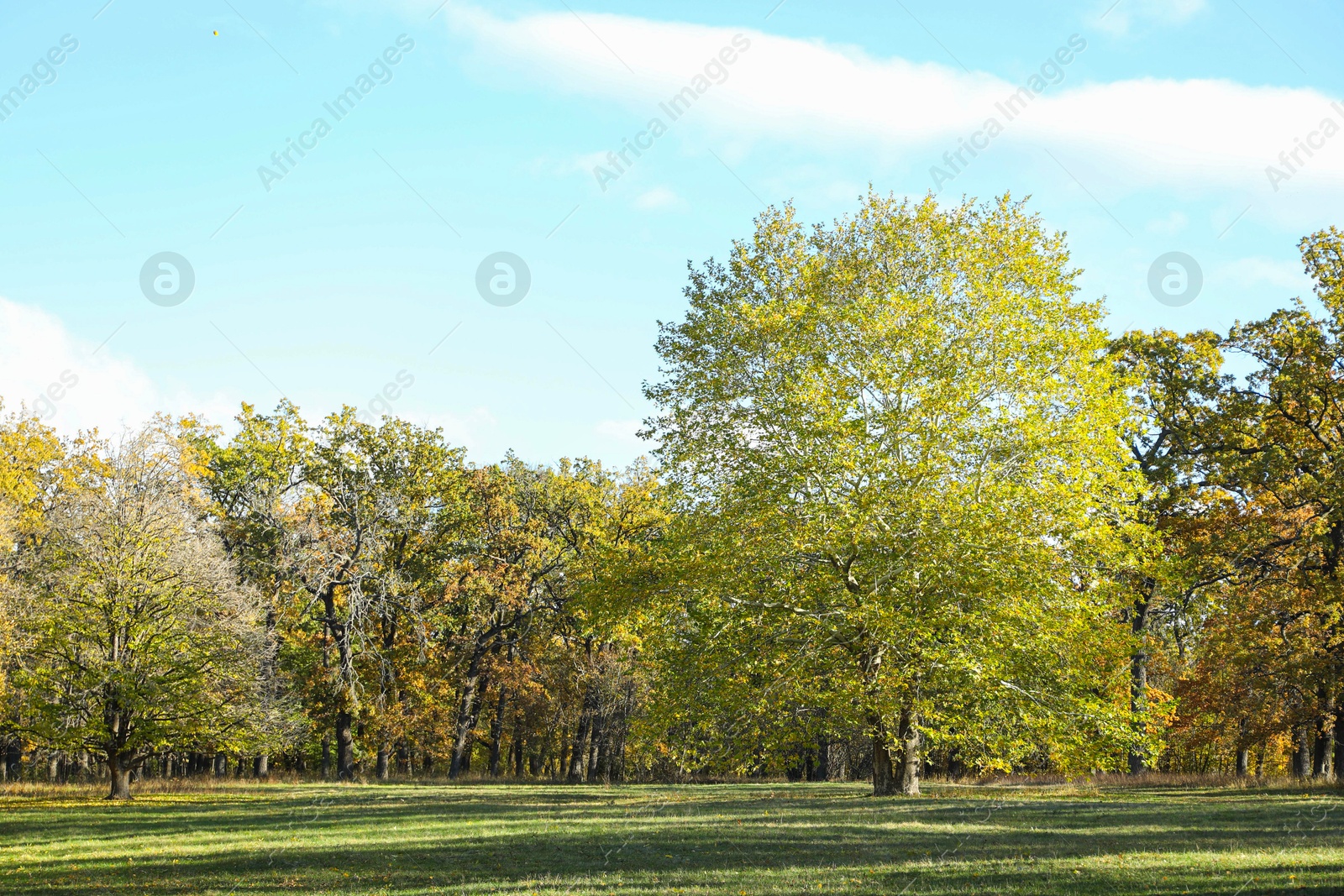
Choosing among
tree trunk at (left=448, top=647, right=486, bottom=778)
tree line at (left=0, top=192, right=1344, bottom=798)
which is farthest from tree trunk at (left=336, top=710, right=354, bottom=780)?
tree trunk at (left=448, top=647, right=486, bottom=778)

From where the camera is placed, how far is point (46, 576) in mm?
31797

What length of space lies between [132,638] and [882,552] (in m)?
22.0

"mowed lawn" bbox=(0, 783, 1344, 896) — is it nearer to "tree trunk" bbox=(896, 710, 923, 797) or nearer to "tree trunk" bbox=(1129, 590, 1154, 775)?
"tree trunk" bbox=(896, 710, 923, 797)

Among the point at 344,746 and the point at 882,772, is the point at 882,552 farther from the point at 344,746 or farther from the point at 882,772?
the point at 344,746

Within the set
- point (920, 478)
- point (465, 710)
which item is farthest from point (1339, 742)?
point (465, 710)

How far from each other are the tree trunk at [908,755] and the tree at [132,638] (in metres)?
19.7

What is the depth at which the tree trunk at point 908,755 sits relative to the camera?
2389cm

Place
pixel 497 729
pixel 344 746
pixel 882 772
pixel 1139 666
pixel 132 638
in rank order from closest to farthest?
pixel 882 772 < pixel 132 638 < pixel 1139 666 < pixel 344 746 < pixel 497 729

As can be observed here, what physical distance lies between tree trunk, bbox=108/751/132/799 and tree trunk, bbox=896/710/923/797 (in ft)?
74.1

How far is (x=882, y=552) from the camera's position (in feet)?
72.8

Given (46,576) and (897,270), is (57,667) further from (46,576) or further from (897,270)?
(897,270)

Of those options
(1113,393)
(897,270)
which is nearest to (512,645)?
(897,270)

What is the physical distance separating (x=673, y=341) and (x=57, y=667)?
20.8 meters

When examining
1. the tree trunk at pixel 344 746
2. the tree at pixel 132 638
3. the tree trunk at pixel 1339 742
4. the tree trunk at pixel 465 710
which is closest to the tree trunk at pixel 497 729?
the tree trunk at pixel 465 710
